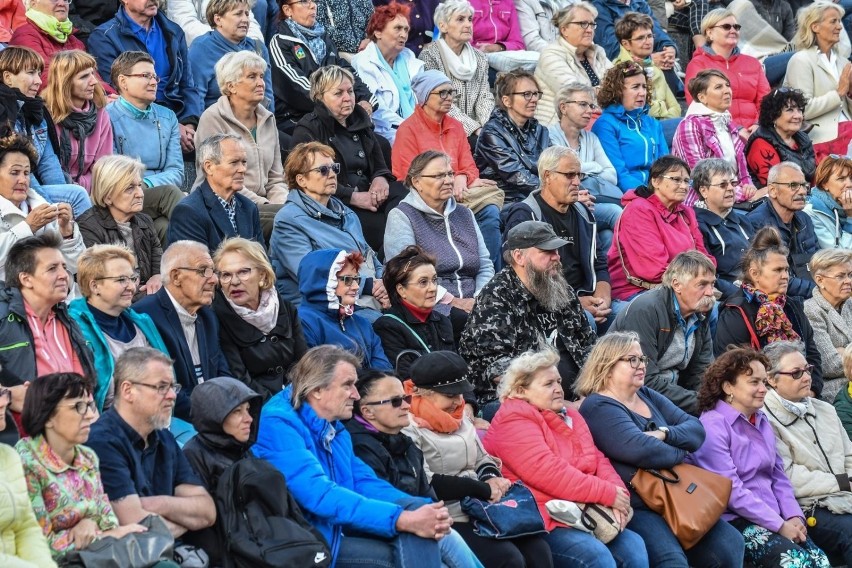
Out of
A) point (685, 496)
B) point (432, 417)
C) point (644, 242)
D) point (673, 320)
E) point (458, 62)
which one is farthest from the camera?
point (458, 62)

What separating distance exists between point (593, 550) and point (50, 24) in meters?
5.09

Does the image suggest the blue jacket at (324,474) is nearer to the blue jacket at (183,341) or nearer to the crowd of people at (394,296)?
the crowd of people at (394,296)

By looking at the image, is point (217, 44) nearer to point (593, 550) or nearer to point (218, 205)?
point (218, 205)

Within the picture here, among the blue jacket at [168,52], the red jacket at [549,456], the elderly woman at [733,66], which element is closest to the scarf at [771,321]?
the red jacket at [549,456]

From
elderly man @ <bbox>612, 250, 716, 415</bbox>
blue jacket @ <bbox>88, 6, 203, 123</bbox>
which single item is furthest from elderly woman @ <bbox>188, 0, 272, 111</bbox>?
elderly man @ <bbox>612, 250, 716, 415</bbox>

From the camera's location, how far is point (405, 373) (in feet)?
27.2

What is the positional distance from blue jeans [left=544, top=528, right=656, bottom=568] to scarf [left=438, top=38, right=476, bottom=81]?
17.0 ft

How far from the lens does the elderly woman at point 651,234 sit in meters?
10.1

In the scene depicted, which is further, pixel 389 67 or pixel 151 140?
pixel 389 67

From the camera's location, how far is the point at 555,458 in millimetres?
7578

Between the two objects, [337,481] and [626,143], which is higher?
[337,481]

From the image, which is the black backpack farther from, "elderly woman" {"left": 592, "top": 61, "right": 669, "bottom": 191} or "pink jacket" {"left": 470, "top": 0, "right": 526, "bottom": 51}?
"pink jacket" {"left": 470, "top": 0, "right": 526, "bottom": 51}

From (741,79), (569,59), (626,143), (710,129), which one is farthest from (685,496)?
(741,79)

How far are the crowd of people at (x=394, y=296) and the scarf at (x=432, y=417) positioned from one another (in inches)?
0.5
